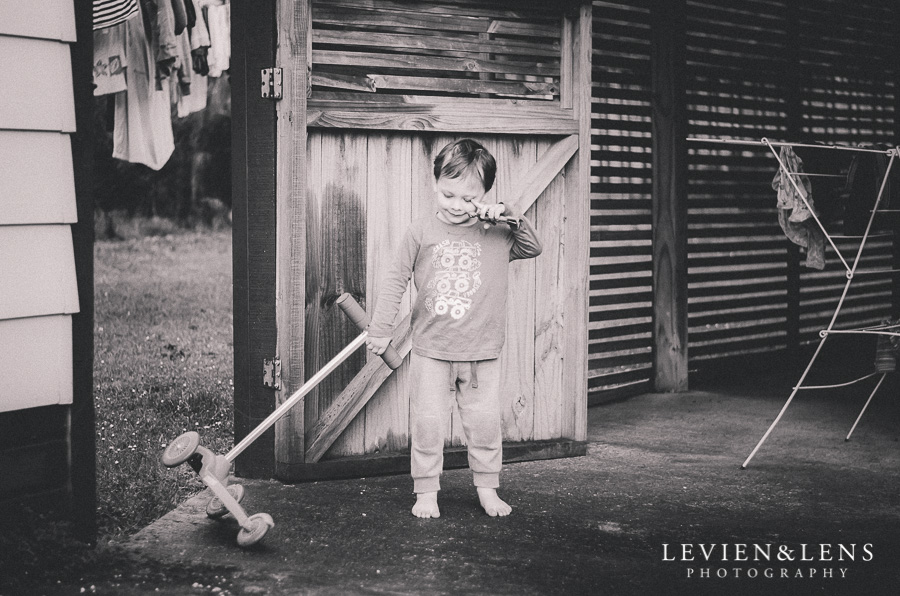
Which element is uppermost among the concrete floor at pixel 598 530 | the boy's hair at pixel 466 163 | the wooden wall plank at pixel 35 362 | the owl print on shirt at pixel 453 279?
the boy's hair at pixel 466 163

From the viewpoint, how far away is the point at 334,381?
525cm

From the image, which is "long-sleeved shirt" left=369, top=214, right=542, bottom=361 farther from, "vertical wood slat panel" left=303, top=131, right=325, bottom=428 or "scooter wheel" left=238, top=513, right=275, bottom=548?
"scooter wheel" left=238, top=513, right=275, bottom=548

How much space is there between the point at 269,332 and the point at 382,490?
887mm

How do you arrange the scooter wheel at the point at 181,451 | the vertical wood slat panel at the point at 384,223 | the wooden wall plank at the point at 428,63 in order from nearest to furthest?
the scooter wheel at the point at 181,451
the wooden wall plank at the point at 428,63
the vertical wood slat panel at the point at 384,223

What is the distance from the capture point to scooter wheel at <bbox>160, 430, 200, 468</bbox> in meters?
4.02

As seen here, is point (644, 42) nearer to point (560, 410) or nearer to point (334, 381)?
point (560, 410)

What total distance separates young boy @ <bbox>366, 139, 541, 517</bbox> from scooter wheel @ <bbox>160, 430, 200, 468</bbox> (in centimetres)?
85

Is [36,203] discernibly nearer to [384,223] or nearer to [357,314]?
[357,314]

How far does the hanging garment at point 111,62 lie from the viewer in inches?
309

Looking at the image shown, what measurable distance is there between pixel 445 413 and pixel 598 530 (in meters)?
0.81

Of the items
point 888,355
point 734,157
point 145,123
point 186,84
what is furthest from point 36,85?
point 734,157

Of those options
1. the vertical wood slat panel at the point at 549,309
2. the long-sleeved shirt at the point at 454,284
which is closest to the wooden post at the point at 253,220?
the long-sleeved shirt at the point at 454,284

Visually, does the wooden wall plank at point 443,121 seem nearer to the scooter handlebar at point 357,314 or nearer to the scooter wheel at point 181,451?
the scooter handlebar at point 357,314

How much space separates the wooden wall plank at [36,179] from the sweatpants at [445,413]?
1568 mm
